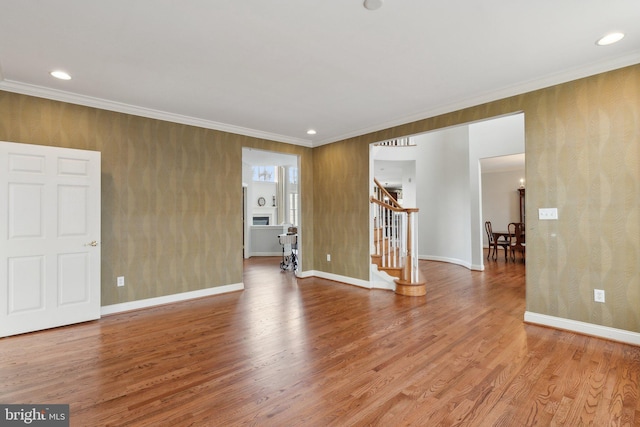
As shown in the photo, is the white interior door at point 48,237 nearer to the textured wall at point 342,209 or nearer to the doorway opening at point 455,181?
the textured wall at point 342,209

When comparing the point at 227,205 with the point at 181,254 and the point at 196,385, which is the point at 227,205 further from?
the point at 196,385

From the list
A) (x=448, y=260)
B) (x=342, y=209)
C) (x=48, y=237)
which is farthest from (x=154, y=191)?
(x=448, y=260)

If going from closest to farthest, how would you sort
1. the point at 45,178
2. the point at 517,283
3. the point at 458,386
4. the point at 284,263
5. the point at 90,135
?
the point at 458,386 → the point at 45,178 → the point at 90,135 → the point at 517,283 → the point at 284,263

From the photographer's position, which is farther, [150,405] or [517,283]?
[517,283]

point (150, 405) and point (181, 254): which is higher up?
point (181, 254)

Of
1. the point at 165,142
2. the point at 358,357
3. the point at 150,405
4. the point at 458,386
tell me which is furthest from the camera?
the point at 165,142

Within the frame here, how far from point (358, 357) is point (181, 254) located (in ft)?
9.69

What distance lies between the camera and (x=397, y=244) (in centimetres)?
548

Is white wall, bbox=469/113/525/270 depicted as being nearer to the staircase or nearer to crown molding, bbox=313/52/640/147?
the staircase

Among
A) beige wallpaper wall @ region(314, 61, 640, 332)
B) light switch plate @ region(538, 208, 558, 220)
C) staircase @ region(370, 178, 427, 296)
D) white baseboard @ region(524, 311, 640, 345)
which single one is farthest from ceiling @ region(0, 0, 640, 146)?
white baseboard @ region(524, 311, 640, 345)

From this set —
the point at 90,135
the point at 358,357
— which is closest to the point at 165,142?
the point at 90,135

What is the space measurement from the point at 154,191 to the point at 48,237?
1.22 m

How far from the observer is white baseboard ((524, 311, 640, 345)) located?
2.75 metres

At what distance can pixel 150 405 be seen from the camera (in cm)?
192
